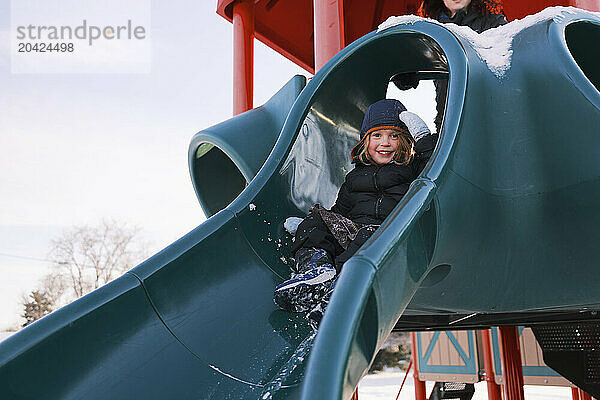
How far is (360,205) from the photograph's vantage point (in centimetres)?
235

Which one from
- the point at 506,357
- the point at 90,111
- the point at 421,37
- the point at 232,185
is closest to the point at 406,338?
the point at 90,111

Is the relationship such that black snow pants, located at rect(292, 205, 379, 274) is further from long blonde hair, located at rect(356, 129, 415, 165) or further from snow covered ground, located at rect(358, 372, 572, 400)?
snow covered ground, located at rect(358, 372, 572, 400)

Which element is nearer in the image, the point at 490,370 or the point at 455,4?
the point at 455,4

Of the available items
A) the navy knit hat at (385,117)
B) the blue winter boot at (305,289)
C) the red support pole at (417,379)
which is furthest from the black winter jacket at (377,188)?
the red support pole at (417,379)

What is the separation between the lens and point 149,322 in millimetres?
1736

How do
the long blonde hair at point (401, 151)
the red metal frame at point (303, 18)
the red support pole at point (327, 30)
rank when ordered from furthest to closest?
the red metal frame at point (303, 18), the red support pole at point (327, 30), the long blonde hair at point (401, 151)

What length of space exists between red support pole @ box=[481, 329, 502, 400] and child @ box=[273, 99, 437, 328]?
3.60 meters

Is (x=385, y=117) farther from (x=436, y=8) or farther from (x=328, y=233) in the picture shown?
(x=436, y=8)

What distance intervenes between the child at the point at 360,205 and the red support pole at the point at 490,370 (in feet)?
11.8

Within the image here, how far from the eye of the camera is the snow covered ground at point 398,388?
45.6 ft

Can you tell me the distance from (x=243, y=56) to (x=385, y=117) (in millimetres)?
4552

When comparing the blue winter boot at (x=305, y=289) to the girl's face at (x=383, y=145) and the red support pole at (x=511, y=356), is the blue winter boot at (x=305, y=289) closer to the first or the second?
the girl's face at (x=383, y=145)

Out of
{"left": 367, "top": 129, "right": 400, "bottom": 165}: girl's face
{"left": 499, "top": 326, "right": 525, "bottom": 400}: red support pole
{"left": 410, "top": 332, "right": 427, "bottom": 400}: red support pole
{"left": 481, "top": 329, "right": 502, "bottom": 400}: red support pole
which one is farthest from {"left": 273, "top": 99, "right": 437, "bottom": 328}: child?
{"left": 410, "top": 332, "right": 427, "bottom": 400}: red support pole

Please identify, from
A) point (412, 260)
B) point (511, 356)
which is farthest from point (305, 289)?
point (511, 356)
